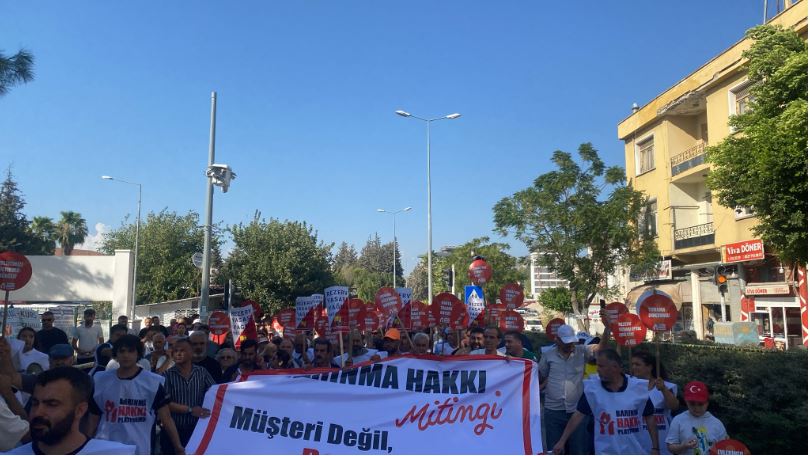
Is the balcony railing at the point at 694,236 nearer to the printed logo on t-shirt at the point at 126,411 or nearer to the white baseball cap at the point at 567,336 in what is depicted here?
the white baseball cap at the point at 567,336

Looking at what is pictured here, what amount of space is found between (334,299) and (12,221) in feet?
152

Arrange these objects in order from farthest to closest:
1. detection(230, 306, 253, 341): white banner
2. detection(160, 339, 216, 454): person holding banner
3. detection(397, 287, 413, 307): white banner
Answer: detection(397, 287, 413, 307): white banner, detection(230, 306, 253, 341): white banner, detection(160, 339, 216, 454): person holding banner

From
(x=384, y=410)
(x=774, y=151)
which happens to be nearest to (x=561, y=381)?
(x=384, y=410)

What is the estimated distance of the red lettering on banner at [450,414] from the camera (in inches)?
199

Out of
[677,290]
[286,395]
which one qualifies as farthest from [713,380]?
[677,290]

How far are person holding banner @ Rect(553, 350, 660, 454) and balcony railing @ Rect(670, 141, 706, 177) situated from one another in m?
21.4

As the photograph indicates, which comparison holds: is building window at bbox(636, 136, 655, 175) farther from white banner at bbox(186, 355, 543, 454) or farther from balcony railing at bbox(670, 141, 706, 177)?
white banner at bbox(186, 355, 543, 454)

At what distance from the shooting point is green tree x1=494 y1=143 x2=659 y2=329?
23141 mm

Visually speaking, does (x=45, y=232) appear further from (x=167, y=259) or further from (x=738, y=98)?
(x=738, y=98)

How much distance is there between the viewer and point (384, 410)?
16.8ft

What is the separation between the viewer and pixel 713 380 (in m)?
8.07

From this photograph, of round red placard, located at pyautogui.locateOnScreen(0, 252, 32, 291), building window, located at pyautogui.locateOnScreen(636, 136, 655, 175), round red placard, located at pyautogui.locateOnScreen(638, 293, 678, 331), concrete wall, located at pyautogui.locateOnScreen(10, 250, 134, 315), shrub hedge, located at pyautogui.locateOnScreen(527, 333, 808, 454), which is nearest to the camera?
shrub hedge, located at pyautogui.locateOnScreen(527, 333, 808, 454)

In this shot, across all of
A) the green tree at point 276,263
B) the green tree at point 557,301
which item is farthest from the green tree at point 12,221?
the green tree at point 557,301

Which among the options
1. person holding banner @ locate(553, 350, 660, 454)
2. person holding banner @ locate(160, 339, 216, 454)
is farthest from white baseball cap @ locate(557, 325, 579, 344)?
person holding banner @ locate(160, 339, 216, 454)
